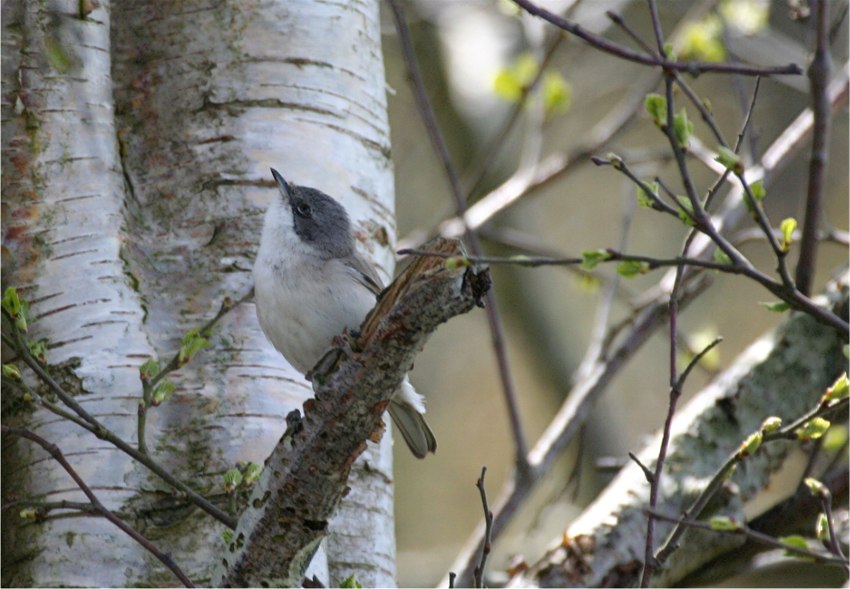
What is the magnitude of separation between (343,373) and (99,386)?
1.17 metres

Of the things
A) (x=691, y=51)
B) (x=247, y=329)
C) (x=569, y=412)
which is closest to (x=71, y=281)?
(x=247, y=329)

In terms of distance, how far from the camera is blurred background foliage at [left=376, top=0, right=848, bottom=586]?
563cm

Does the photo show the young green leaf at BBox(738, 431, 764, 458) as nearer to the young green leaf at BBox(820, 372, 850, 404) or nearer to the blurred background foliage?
the young green leaf at BBox(820, 372, 850, 404)

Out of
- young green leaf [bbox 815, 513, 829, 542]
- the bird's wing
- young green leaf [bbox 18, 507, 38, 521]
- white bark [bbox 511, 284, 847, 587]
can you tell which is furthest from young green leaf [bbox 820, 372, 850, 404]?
young green leaf [bbox 18, 507, 38, 521]

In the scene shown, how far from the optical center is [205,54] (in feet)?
11.4

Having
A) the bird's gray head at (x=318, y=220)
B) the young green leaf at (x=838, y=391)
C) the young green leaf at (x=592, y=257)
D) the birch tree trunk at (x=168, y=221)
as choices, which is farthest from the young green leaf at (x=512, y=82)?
the young green leaf at (x=592, y=257)

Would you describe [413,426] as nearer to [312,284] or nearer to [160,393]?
[312,284]

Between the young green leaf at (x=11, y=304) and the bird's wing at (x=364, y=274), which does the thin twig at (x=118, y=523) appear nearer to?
the young green leaf at (x=11, y=304)

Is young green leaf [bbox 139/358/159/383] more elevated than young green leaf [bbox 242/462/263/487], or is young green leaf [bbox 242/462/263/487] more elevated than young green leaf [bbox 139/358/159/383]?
young green leaf [bbox 139/358/159/383]

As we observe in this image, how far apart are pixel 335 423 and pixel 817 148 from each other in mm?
1894

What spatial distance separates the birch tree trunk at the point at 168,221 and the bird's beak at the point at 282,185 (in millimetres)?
38

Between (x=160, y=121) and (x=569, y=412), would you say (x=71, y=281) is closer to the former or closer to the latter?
(x=160, y=121)

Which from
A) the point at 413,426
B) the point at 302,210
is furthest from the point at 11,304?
the point at 413,426

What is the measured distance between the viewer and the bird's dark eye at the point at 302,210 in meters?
3.33
